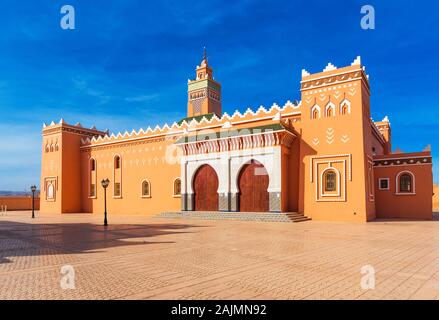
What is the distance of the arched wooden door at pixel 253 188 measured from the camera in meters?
20.3

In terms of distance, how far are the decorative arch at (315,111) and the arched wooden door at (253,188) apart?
431cm

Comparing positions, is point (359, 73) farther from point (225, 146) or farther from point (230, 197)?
point (230, 197)

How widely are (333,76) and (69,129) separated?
23.9 meters

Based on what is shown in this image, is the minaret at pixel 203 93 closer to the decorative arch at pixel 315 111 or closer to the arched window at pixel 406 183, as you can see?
the decorative arch at pixel 315 111

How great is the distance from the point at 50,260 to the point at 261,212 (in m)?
13.8

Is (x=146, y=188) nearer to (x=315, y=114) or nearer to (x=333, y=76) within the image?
(x=315, y=114)

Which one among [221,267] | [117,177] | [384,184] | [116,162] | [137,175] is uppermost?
[116,162]

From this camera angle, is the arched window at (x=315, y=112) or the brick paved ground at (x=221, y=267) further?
the arched window at (x=315, y=112)

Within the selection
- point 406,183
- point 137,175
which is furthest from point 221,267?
point 137,175

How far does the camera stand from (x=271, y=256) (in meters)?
7.92

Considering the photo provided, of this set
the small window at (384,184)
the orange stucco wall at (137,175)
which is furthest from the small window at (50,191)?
the small window at (384,184)

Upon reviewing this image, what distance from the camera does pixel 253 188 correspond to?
20.7 metres

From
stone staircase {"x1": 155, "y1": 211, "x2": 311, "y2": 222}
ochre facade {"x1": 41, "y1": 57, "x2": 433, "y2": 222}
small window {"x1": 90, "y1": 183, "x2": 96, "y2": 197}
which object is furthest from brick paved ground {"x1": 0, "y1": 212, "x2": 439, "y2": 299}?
small window {"x1": 90, "y1": 183, "x2": 96, "y2": 197}

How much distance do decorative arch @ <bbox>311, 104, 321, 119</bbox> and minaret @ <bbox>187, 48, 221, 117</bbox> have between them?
19.8 m
